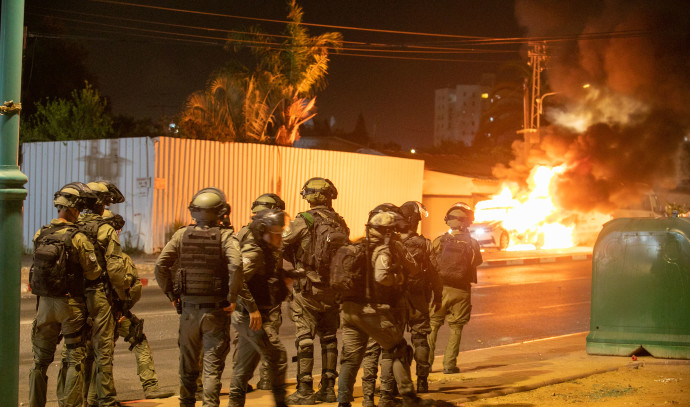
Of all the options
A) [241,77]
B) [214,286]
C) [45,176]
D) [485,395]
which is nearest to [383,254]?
[214,286]

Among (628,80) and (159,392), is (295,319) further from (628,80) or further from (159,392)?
(628,80)

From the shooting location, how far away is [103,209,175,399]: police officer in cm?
632

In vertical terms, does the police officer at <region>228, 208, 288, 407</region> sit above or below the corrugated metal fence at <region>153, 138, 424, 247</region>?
below

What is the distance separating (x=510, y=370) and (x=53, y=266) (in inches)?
201

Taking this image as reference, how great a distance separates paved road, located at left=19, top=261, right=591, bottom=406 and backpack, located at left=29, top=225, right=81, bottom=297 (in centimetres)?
162

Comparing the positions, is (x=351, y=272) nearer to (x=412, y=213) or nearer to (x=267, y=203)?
(x=267, y=203)

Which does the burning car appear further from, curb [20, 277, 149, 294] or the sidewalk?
the sidewalk

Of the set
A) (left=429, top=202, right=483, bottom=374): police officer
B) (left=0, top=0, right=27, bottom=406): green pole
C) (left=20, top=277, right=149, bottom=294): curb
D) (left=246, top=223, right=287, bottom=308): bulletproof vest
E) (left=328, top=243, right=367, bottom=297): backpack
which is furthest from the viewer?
(left=20, top=277, right=149, bottom=294): curb

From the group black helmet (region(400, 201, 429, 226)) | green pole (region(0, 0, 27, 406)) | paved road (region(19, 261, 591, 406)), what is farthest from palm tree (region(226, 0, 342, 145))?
green pole (region(0, 0, 27, 406))

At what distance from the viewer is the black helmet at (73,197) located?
19.1 ft

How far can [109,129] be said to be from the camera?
25.0 meters

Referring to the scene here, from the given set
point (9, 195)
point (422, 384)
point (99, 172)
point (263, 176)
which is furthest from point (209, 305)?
point (263, 176)

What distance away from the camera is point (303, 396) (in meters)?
6.73

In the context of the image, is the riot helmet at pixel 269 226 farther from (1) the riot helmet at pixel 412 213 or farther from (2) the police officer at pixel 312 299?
(1) the riot helmet at pixel 412 213
